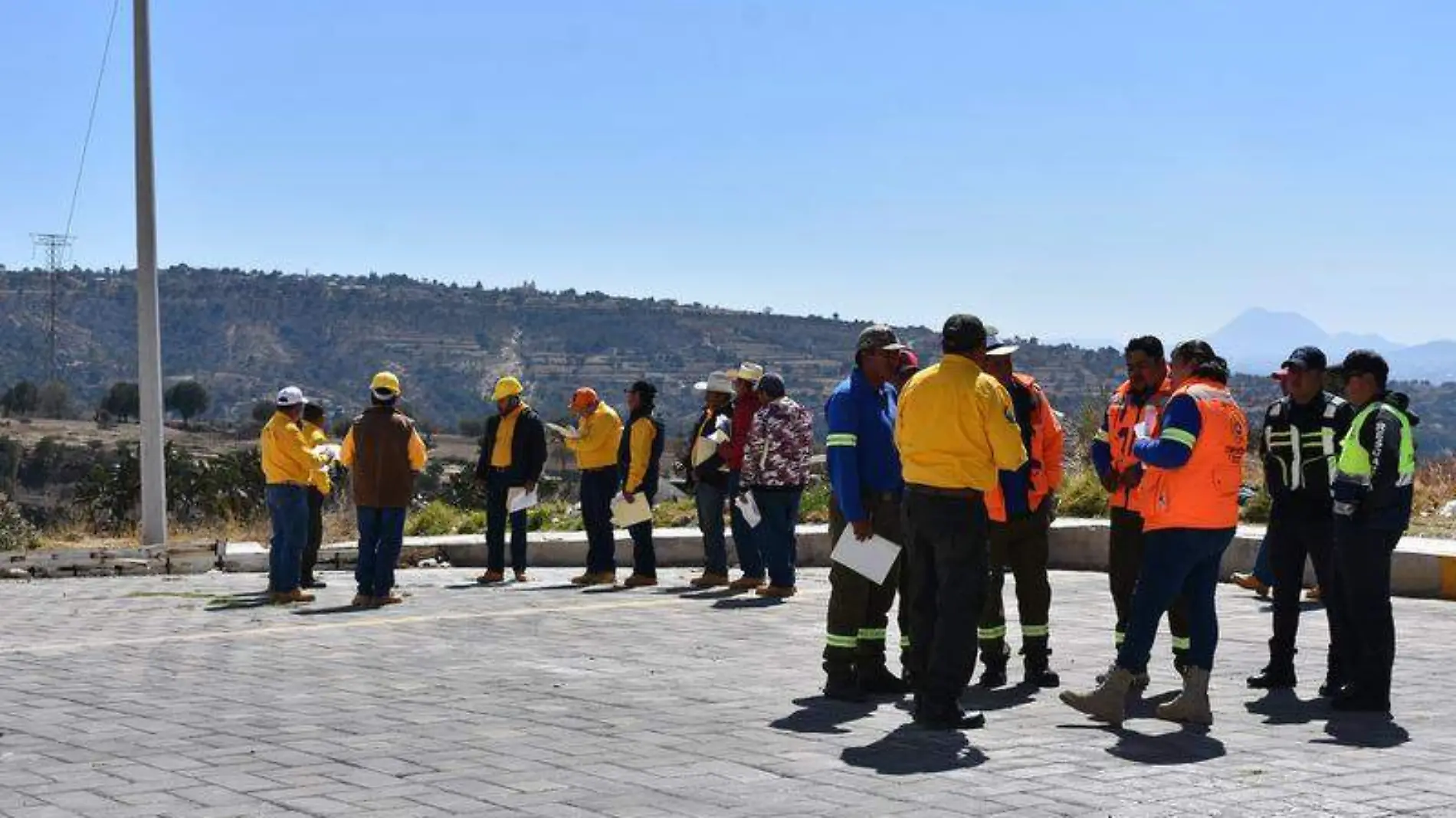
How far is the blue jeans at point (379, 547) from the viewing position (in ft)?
49.3

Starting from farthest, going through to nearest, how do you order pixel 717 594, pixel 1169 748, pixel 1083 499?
pixel 1083 499
pixel 717 594
pixel 1169 748

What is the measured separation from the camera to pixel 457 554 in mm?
19891

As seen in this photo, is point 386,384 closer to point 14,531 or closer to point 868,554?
point 868,554

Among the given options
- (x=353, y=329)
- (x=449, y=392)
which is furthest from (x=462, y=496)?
(x=353, y=329)

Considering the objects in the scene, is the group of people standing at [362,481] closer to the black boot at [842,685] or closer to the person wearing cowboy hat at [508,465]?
the person wearing cowboy hat at [508,465]

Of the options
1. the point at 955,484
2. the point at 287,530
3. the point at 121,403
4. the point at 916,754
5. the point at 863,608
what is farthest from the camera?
the point at 121,403

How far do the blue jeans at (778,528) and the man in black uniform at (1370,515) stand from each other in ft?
19.4

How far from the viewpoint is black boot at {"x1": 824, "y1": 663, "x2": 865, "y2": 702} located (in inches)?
391

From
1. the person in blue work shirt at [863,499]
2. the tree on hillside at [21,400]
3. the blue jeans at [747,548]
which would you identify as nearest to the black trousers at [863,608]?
the person in blue work shirt at [863,499]

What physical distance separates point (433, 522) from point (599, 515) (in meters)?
5.59

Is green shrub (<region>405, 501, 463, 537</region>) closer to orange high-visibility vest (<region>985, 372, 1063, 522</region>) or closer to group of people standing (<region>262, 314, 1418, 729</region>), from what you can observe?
group of people standing (<region>262, 314, 1418, 729</region>)

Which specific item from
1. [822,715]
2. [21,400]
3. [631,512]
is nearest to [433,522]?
[631,512]

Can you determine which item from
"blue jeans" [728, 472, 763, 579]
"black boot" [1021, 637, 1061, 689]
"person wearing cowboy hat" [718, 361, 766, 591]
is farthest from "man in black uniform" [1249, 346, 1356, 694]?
"blue jeans" [728, 472, 763, 579]

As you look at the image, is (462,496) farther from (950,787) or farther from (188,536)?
(950,787)
